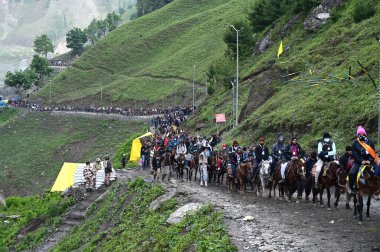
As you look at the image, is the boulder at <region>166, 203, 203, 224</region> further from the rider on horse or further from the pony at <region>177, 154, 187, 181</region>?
the pony at <region>177, 154, 187, 181</region>

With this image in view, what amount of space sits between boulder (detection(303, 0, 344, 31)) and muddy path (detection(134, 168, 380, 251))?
4074 cm

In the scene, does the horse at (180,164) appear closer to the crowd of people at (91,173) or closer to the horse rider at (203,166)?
the horse rider at (203,166)

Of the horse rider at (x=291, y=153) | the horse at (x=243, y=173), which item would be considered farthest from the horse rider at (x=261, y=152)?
the horse rider at (x=291, y=153)

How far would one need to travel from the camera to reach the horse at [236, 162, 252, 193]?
28141 mm

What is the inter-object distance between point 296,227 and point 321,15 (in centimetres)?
4753

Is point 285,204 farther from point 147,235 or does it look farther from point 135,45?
point 135,45

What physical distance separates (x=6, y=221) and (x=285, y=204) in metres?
19.2

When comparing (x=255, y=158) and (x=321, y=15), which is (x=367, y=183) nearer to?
(x=255, y=158)

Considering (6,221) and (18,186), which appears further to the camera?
(18,186)

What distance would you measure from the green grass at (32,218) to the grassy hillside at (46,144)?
3438 centimetres

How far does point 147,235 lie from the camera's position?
2139cm

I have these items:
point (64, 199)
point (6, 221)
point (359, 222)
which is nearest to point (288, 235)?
point (359, 222)

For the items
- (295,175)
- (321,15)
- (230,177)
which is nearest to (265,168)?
(295,175)

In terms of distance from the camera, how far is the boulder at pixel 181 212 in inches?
830
